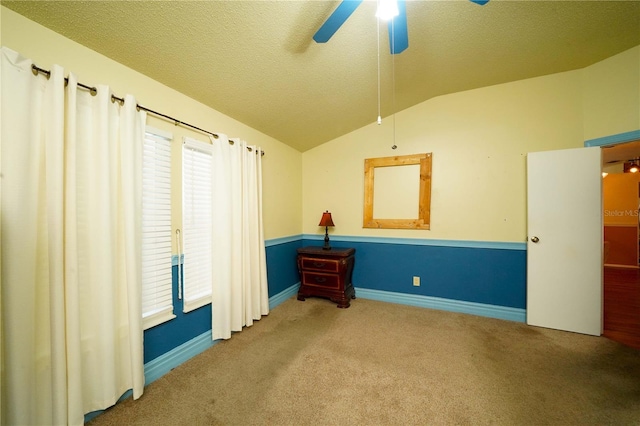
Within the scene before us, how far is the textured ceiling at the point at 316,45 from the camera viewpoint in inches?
48.6

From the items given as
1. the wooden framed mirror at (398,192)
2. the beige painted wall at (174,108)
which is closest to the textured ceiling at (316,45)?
the beige painted wall at (174,108)

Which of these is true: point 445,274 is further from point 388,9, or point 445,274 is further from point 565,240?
point 388,9

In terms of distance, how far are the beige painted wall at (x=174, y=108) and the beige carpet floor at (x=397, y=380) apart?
1204 millimetres

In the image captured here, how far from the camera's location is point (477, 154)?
262cm

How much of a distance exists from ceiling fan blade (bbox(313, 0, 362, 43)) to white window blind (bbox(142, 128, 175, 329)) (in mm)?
1365

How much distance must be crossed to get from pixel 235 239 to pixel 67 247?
1.11m

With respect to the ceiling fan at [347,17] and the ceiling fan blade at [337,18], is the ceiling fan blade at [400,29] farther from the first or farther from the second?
the ceiling fan blade at [337,18]

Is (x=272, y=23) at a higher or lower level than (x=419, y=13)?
lower

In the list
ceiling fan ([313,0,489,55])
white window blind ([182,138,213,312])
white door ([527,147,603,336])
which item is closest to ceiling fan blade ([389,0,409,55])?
ceiling fan ([313,0,489,55])

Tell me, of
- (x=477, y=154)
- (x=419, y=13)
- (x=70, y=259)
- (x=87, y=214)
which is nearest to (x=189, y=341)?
(x=70, y=259)

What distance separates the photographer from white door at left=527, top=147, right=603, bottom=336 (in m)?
2.13

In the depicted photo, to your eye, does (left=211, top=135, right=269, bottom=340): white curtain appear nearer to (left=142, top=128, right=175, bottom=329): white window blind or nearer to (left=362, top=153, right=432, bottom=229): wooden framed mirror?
(left=142, top=128, right=175, bottom=329): white window blind

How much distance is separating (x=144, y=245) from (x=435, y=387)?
2264mm

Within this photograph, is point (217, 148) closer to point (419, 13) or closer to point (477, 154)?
point (419, 13)
